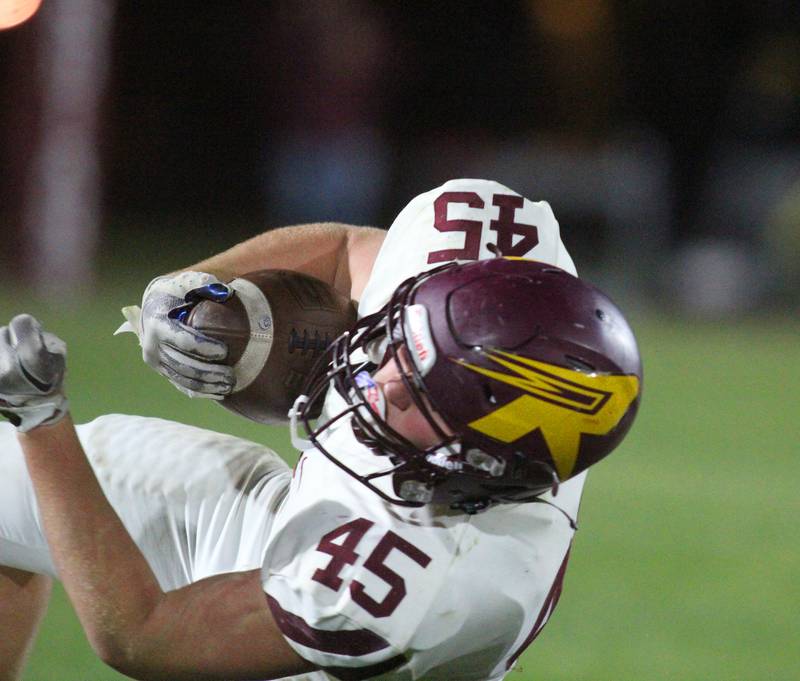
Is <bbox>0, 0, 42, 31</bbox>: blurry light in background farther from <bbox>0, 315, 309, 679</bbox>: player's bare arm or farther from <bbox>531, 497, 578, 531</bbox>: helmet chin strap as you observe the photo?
<bbox>531, 497, 578, 531</bbox>: helmet chin strap

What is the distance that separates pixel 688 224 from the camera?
41.3 ft

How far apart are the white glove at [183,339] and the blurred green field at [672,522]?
1.14 metres

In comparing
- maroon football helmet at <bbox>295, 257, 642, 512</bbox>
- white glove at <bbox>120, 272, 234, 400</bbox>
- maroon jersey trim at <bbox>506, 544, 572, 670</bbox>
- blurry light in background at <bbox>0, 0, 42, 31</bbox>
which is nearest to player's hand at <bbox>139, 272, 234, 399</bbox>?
white glove at <bbox>120, 272, 234, 400</bbox>

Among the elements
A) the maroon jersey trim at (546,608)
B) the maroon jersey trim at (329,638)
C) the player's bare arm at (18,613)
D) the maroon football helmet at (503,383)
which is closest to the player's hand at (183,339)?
the maroon football helmet at (503,383)

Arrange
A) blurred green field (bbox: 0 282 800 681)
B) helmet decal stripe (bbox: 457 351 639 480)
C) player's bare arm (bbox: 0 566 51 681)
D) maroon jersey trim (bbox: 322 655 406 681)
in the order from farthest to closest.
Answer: blurred green field (bbox: 0 282 800 681) → player's bare arm (bbox: 0 566 51 681) → maroon jersey trim (bbox: 322 655 406 681) → helmet decal stripe (bbox: 457 351 639 480)

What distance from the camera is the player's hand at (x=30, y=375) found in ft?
7.31

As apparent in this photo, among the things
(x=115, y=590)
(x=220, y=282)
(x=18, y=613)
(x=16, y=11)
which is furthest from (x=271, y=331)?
(x=16, y=11)

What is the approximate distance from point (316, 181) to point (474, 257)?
10.1 m

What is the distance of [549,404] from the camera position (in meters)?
2.19

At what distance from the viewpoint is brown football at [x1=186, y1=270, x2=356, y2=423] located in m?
2.65

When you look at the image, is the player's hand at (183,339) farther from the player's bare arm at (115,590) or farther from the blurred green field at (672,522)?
the blurred green field at (672,522)

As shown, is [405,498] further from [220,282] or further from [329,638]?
[220,282]

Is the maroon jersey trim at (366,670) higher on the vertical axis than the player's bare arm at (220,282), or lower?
lower

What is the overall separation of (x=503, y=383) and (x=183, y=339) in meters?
0.74
